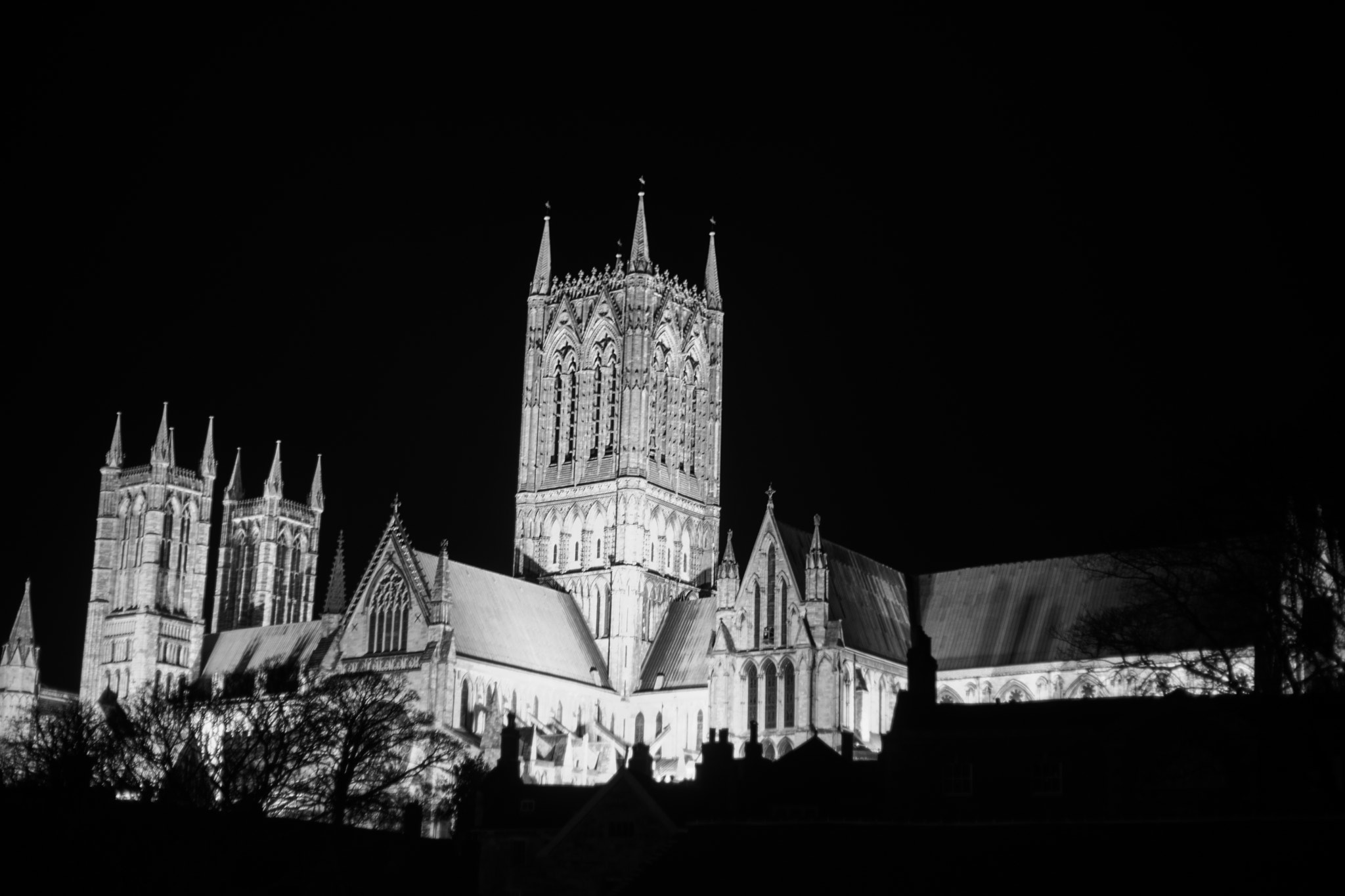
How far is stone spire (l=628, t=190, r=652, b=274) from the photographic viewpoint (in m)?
114

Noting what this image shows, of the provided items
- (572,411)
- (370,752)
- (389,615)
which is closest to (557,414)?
(572,411)

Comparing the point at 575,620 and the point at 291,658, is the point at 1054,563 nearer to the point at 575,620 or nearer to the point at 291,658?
the point at 575,620

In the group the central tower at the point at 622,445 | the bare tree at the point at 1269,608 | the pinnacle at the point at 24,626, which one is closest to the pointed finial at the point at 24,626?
the pinnacle at the point at 24,626

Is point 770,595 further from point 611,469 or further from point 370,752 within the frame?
point 370,752

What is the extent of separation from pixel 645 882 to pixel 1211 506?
60.6 feet

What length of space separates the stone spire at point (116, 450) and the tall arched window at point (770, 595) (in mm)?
61426

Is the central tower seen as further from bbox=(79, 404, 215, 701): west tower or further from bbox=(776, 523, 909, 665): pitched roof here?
bbox=(79, 404, 215, 701): west tower

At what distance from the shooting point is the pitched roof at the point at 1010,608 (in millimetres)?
92938

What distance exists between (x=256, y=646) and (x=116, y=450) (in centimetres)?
2425

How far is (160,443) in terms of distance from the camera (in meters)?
137

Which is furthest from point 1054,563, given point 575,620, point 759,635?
point 575,620

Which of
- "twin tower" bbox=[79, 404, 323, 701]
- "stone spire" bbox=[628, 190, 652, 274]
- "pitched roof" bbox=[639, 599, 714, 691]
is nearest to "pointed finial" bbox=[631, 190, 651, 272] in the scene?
"stone spire" bbox=[628, 190, 652, 274]

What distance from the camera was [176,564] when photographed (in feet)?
441

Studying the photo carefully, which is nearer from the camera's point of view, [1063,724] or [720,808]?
[1063,724]
